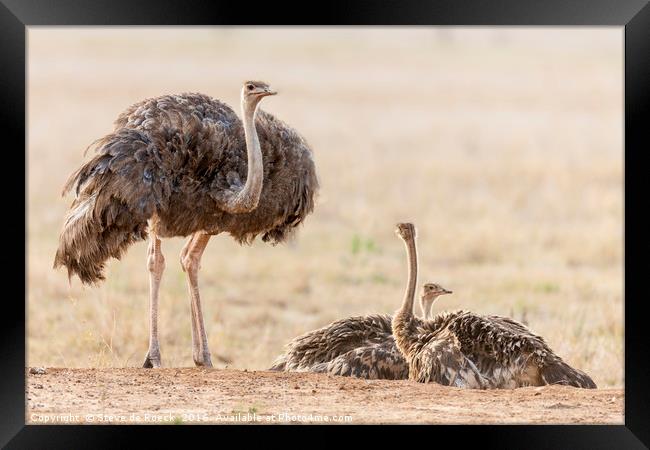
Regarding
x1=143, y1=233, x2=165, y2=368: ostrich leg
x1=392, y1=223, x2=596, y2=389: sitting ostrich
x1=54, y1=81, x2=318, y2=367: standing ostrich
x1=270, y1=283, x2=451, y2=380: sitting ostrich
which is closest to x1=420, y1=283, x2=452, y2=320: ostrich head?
x1=270, y1=283, x2=451, y2=380: sitting ostrich

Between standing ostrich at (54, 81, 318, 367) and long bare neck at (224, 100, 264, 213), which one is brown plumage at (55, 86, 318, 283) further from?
long bare neck at (224, 100, 264, 213)

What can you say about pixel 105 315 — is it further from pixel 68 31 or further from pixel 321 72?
pixel 68 31

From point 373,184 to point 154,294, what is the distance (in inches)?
563

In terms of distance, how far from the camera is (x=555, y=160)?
85.8ft

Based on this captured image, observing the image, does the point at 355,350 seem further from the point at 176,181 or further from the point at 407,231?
the point at 176,181

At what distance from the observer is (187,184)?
958 centimetres

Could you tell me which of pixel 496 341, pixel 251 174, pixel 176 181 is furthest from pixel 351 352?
pixel 176 181

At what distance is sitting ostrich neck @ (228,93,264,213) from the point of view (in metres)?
9.62

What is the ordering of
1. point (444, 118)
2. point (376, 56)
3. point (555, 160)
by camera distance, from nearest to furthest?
point (555, 160) → point (444, 118) → point (376, 56)

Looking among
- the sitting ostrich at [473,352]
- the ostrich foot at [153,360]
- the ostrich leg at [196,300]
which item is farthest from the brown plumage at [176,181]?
the sitting ostrich at [473,352]

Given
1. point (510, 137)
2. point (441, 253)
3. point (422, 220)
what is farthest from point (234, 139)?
point (510, 137)

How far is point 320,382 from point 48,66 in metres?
32.2

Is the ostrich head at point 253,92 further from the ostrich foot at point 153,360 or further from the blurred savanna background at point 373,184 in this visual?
the ostrich foot at point 153,360

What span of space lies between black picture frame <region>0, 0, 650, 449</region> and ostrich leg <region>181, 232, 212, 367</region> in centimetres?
267
